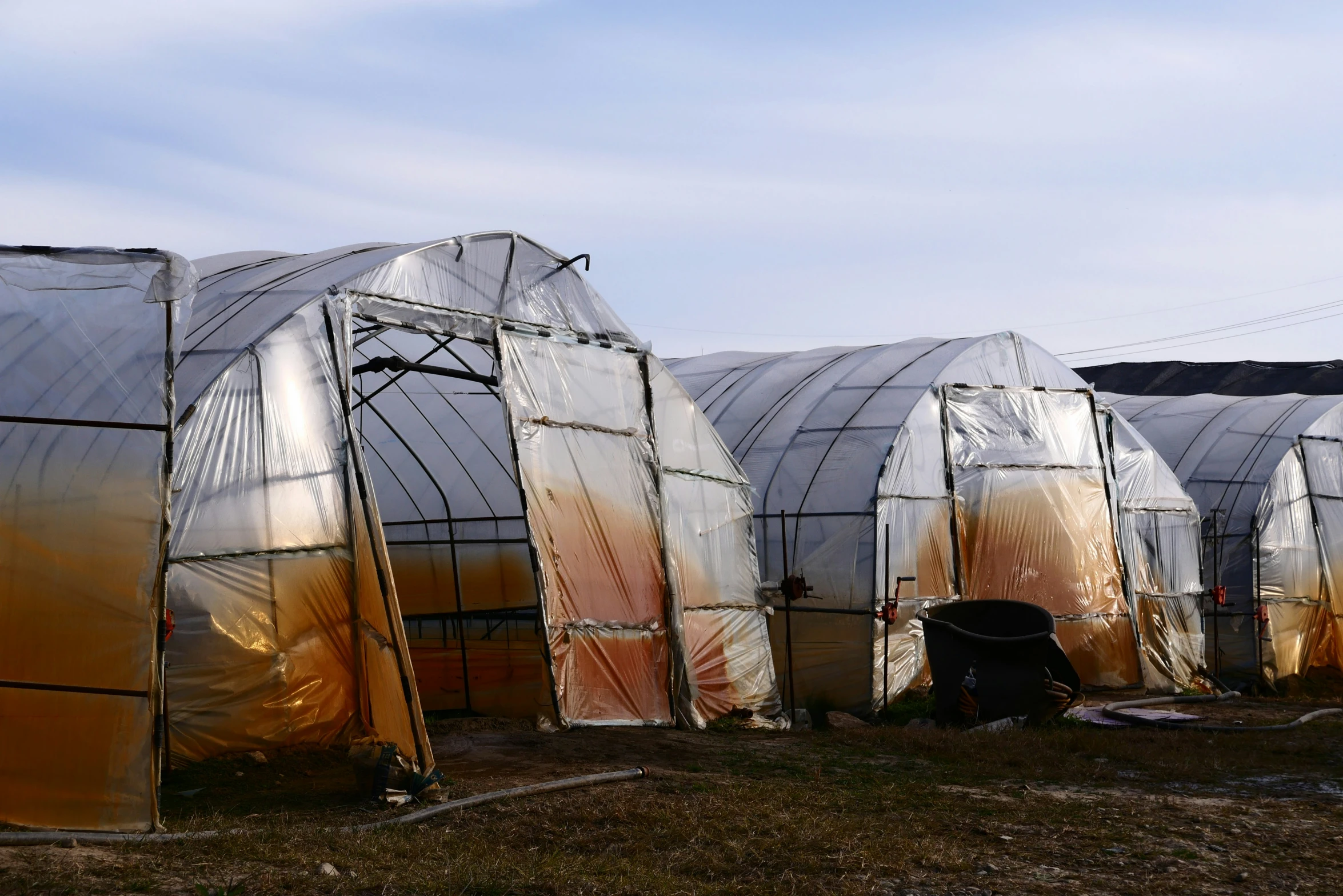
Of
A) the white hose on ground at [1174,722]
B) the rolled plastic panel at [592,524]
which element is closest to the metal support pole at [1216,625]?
the white hose on ground at [1174,722]

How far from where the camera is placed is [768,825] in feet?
26.1

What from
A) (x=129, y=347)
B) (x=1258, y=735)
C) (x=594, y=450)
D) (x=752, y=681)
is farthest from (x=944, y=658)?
(x=129, y=347)

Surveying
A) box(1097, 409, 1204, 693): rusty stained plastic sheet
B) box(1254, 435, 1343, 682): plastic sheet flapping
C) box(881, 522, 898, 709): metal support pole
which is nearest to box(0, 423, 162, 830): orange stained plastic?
box(881, 522, 898, 709): metal support pole

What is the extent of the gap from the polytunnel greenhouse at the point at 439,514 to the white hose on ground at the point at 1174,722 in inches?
159

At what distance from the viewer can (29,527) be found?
765 cm

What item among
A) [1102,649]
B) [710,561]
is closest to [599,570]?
[710,561]

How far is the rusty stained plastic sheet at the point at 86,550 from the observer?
7445 mm

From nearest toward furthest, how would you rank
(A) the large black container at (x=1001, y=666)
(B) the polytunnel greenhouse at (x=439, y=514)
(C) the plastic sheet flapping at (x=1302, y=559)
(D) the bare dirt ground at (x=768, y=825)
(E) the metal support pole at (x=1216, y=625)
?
(D) the bare dirt ground at (x=768, y=825), (B) the polytunnel greenhouse at (x=439, y=514), (A) the large black container at (x=1001, y=666), (E) the metal support pole at (x=1216, y=625), (C) the plastic sheet flapping at (x=1302, y=559)

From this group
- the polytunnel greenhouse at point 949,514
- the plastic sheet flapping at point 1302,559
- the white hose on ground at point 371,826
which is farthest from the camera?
the plastic sheet flapping at point 1302,559

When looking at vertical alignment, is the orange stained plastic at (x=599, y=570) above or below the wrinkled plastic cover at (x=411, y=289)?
below

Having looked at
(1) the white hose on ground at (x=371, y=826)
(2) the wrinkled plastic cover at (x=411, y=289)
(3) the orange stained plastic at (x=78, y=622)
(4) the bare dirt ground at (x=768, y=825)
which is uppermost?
(2) the wrinkled plastic cover at (x=411, y=289)

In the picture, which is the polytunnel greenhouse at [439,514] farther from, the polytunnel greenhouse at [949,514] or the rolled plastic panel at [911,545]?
the rolled plastic panel at [911,545]

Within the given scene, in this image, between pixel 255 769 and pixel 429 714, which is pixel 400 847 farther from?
pixel 429 714

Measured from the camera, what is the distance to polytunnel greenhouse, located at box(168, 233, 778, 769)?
32.9ft
